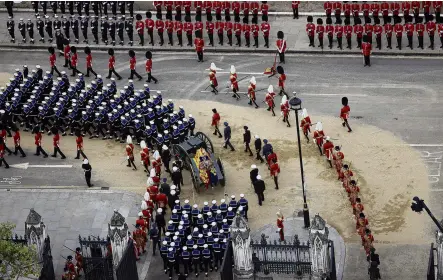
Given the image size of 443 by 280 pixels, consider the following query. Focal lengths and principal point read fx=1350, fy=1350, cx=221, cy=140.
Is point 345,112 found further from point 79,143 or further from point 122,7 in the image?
point 122,7

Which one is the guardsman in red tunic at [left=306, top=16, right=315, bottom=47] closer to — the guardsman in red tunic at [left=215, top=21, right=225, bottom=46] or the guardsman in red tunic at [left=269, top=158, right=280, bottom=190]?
the guardsman in red tunic at [left=215, top=21, right=225, bottom=46]

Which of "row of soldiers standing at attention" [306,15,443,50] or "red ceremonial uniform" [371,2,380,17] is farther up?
"red ceremonial uniform" [371,2,380,17]

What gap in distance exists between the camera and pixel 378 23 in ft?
208

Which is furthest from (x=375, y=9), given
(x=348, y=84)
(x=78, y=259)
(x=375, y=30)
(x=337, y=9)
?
(x=78, y=259)

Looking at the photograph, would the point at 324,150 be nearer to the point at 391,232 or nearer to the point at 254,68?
the point at 391,232

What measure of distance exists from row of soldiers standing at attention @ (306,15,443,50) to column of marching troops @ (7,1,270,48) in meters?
2.50

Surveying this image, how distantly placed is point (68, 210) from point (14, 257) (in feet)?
30.2

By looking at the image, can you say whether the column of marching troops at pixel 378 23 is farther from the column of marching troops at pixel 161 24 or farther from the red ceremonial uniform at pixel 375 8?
the column of marching troops at pixel 161 24

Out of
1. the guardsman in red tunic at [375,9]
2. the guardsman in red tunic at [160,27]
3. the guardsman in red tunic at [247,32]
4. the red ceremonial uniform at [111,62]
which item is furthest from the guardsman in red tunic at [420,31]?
the red ceremonial uniform at [111,62]

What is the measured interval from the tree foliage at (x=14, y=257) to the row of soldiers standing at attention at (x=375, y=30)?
2365 centimetres

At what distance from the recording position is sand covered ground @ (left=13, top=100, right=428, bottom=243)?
49.2 metres

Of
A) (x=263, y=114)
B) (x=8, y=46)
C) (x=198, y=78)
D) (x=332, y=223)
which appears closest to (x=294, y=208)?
(x=332, y=223)

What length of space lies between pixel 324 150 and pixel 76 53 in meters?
15.4

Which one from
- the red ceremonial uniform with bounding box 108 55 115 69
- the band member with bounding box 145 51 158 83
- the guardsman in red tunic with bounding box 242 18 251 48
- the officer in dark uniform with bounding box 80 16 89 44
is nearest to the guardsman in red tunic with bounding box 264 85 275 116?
the band member with bounding box 145 51 158 83
